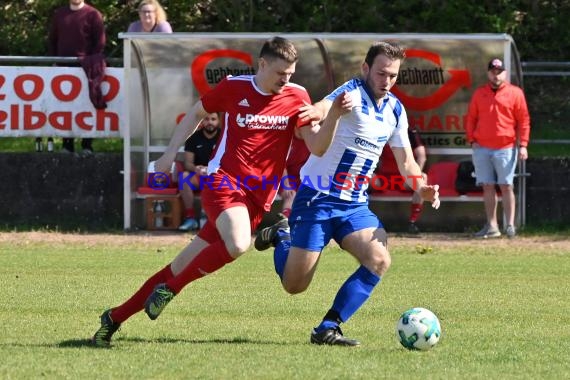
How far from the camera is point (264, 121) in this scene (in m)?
7.89

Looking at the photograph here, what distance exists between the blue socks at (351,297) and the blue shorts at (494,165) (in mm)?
8031

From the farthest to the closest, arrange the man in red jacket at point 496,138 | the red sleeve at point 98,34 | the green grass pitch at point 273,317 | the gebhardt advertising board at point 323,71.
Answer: the red sleeve at point 98,34 < the gebhardt advertising board at point 323,71 < the man in red jacket at point 496,138 < the green grass pitch at point 273,317

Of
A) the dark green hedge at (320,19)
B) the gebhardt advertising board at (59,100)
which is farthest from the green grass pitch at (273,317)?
the dark green hedge at (320,19)

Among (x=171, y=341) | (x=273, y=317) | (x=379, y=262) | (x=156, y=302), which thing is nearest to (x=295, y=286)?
(x=379, y=262)

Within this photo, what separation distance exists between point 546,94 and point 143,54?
21.6 feet

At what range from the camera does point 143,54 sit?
16.3 meters

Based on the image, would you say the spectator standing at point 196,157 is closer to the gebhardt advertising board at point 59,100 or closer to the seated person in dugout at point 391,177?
the gebhardt advertising board at point 59,100

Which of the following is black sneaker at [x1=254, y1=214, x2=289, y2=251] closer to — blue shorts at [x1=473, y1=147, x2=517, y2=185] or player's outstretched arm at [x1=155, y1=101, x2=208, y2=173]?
player's outstretched arm at [x1=155, y1=101, x2=208, y2=173]

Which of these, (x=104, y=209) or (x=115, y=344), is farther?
(x=104, y=209)

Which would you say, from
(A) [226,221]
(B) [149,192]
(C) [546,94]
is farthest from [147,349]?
(C) [546,94]

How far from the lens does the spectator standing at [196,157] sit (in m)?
15.8

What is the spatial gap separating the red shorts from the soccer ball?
1.16m

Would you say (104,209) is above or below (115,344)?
below

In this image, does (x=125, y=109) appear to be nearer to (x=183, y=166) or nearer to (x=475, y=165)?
(x=183, y=166)
